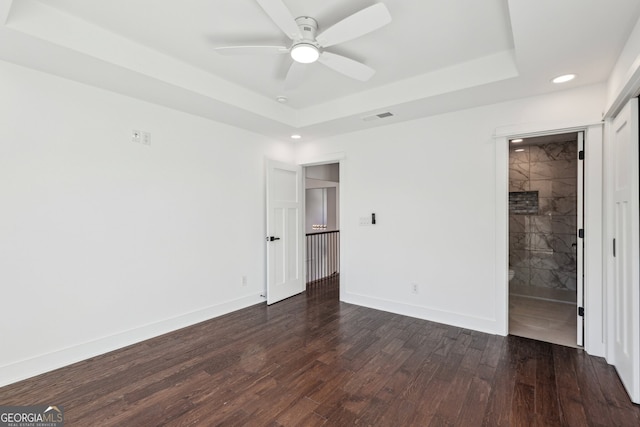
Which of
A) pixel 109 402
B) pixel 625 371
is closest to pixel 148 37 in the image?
pixel 109 402

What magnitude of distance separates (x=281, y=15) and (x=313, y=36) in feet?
1.30

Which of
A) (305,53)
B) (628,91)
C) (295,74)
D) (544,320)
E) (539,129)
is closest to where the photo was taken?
(628,91)

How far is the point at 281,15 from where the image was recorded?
1.83m

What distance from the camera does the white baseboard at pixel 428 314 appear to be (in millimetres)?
3281

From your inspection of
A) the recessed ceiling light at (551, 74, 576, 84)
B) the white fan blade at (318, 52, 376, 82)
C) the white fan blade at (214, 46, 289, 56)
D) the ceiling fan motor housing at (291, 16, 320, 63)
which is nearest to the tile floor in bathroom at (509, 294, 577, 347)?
the recessed ceiling light at (551, 74, 576, 84)

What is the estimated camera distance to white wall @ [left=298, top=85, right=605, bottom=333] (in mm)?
3207

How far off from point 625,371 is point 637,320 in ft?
1.59

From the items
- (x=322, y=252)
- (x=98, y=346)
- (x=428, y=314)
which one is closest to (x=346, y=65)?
(x=428, y=314)

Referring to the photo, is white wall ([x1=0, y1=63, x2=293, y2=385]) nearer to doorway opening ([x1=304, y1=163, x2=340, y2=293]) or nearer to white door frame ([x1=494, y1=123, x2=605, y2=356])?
doorway opening ([x1=304, y1=163, x2=340, y2=293])

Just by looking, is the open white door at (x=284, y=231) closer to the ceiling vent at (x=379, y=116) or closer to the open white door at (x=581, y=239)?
the ceiling vent at (x=379, y=116)

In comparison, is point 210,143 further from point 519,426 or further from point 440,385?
point 519,426

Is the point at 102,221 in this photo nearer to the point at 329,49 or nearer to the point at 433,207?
the point at 329,49

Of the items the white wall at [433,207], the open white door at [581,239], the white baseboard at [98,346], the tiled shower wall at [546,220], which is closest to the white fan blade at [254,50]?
the white wall at [433,207]

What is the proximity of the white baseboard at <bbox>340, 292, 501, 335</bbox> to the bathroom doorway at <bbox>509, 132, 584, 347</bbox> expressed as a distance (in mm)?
1459
